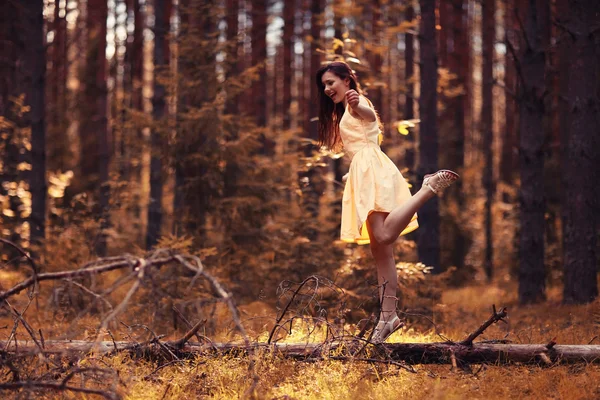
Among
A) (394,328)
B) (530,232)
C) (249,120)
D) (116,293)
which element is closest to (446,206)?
(530,232)

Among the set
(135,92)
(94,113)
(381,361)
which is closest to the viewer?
(381,361)

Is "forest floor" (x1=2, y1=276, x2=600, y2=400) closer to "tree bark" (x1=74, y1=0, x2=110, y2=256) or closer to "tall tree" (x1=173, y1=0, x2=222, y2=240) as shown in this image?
"tall tree" (x1=173, y1=0, x2=222, y2=240)

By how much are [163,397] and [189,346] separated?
88 centimetres

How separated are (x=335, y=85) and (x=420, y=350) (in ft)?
7.29

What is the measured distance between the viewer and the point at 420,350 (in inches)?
187

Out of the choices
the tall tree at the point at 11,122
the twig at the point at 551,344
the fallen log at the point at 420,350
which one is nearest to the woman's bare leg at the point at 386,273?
the fallen log at the point at 420,350

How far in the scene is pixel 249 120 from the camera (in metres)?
9.90

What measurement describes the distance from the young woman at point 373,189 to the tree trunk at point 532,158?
4871 mm

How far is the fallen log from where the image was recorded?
4.58m

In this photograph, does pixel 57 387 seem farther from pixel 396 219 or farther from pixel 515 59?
pixel 515 59

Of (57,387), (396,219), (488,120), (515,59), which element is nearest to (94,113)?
(488,120)

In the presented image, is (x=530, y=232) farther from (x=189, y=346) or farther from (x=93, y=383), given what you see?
(x=93, y=383)

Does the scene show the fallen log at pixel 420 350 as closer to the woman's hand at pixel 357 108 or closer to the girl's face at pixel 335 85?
the woman's hand at pixel 357 108

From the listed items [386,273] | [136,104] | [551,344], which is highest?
[136,104]
